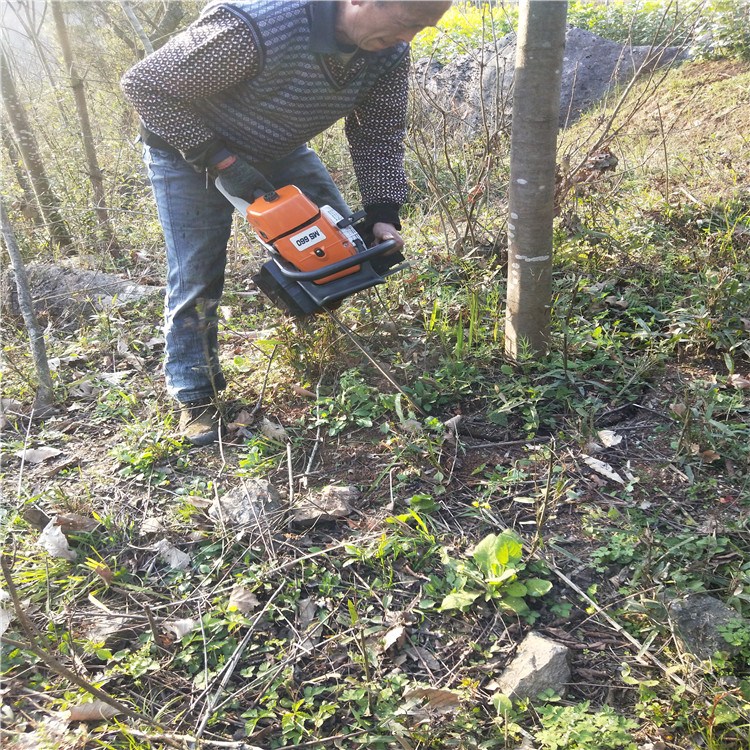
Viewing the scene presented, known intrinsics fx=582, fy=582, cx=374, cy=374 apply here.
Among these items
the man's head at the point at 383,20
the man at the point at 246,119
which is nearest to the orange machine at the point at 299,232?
the man at the point at 246,119

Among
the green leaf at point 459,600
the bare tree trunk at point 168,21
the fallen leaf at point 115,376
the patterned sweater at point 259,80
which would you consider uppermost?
the bare tree trunk at point 168,21

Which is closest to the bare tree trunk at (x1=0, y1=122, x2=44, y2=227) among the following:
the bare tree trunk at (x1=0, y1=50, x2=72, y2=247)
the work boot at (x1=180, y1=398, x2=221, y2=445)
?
the bare tree trunk at (x1=0, y1=50, x2=72, y2=247)

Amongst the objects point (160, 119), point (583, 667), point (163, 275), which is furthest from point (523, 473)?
point (163, 275)

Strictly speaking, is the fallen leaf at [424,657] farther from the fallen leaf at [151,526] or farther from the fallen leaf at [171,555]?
the fallen leaf at [151,526]

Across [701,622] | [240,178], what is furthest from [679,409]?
[240,178]

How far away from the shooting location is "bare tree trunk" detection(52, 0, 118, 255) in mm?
5266

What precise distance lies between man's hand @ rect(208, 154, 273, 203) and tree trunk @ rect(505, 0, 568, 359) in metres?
1.04

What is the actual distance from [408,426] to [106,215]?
4595 millimetres

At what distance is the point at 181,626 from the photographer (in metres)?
1.88

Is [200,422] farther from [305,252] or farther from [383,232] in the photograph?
[383,232]

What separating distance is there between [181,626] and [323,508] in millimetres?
626

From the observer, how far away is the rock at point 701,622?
1.59m

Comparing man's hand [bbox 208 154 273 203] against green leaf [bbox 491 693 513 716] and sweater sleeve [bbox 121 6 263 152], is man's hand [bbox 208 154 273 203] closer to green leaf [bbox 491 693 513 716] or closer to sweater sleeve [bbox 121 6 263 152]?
sweater sleeve [bbox 121 6 263 152]

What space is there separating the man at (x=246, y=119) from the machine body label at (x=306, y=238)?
265mm
